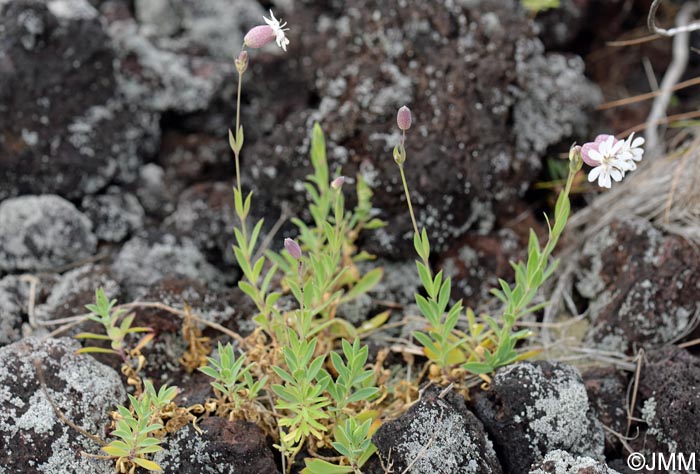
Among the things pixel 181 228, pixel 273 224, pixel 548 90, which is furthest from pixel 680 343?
pixel 181 228

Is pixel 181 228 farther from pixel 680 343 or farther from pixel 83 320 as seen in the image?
pixel 680 343

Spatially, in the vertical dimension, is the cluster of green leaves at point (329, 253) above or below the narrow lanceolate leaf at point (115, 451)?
above

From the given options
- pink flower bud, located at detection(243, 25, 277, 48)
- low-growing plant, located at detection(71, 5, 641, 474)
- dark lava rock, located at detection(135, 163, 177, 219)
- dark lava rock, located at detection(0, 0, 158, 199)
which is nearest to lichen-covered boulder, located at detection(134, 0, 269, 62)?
dark lava rock, located at detection(0, 0, 158, 199)

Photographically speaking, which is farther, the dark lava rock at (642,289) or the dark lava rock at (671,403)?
the dark lava rock at (642,289)

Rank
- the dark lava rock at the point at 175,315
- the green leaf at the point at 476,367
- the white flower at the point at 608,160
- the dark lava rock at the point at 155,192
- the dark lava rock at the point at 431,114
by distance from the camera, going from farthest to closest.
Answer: the dark lava rock at the point at 155,192 → the dark lava rock at the point at 431,114 → the dark lava rock at the point at 175,315 → the green leaf at the point at 476,367 → the white flower at the point at 608,160

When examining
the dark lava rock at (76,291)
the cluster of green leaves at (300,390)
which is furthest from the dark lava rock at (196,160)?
the cluster of green leaves at (300,390)

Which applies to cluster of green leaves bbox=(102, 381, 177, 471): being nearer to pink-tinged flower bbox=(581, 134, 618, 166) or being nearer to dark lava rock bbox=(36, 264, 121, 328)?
dark lava rock bbox=(36, 264, 121, 328)

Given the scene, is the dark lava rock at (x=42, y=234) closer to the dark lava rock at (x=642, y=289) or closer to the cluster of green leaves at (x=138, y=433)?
the cluster of green leaves at (x=138, y=433)
